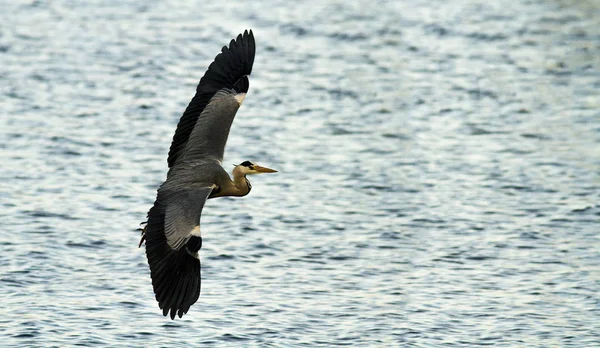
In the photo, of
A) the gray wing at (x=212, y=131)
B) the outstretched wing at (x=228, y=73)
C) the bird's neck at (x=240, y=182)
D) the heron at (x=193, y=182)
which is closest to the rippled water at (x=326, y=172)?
the bird's neck at (x=240, y=182)

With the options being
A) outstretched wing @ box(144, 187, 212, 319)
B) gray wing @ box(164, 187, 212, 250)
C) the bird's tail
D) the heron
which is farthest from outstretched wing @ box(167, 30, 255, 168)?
the bird's tail

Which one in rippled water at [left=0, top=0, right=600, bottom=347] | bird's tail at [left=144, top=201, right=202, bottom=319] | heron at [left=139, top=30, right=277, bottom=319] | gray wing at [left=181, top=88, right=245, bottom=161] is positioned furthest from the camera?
rippled water at [left=0, top=0, right=600, bottom=347]

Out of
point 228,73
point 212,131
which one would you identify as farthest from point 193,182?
point 228,73

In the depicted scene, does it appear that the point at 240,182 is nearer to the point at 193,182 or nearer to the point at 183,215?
the point at 193,182

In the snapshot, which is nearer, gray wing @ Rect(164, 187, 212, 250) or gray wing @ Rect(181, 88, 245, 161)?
gray wing @ Rect(164, 187, 212, 250)

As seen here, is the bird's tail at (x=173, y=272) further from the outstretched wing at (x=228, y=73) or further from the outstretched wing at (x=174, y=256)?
the outstretched wing at (x=228, y=73)

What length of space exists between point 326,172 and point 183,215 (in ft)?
26.3

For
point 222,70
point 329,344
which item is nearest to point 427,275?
point 329,344

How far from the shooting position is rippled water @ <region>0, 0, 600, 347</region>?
14664mm

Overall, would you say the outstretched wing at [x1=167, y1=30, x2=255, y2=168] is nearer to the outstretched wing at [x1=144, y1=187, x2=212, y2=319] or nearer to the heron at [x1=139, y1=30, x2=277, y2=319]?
the heron at [x1=139, y1=30, x2=277, y2=319]

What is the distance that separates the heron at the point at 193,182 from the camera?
1201 centimetres

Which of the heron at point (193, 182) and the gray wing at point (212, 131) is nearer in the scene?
the heron at point (193, 182)

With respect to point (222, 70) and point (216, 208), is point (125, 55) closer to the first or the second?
point (216, 208)

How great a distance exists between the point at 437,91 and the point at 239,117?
4215mm
